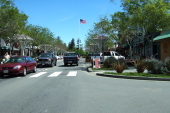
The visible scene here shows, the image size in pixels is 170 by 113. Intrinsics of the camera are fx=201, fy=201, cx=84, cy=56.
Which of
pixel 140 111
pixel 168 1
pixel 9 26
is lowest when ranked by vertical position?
pixel 140 111

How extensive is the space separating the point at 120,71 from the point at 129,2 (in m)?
8.52

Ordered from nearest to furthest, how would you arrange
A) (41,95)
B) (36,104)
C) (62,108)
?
1. (62,108)
2. (36,104)
3. (41,95)

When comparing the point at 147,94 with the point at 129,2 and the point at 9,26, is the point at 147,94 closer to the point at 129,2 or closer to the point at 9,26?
the point at 129,2

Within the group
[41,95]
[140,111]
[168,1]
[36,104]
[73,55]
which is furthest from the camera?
[73,55]

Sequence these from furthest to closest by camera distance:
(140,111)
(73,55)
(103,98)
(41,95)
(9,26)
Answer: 1. (73,55)
2. (9,26)
3. (41,95)
4. (103,98)
5. (140,111)

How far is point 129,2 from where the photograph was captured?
65.7 ft

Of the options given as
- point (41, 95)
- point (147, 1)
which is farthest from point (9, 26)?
point (41, 95)

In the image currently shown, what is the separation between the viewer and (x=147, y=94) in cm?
773

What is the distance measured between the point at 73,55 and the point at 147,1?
39.4 ft

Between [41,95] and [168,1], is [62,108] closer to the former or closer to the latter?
[41,95]

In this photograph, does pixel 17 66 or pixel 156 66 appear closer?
pixel 156 66

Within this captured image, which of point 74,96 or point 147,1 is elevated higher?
point 147,1

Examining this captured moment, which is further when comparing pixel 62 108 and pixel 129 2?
pixel 129 2

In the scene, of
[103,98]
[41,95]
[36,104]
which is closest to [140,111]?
[103,98]
